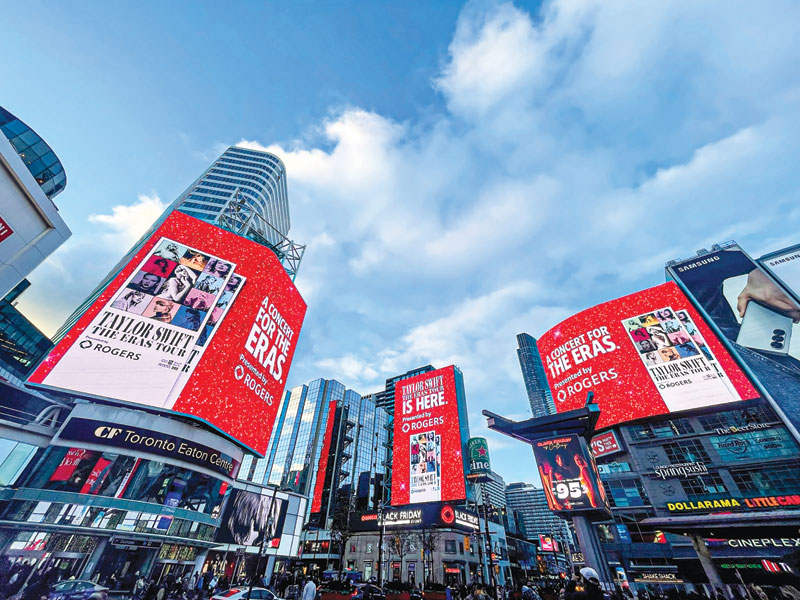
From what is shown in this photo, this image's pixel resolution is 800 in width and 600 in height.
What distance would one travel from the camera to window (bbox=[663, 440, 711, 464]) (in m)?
38.2

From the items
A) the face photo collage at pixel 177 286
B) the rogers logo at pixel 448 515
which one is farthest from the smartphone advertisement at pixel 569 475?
the face photo collage at pixel 177 286

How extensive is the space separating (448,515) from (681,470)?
27.0 meters

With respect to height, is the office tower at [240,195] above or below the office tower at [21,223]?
above

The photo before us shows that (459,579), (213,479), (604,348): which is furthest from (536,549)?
(213,479)

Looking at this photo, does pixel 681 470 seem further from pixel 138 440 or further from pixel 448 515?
pixel 138 440

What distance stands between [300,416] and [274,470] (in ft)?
46.5

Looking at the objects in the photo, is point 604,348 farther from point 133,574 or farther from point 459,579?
point 133,574

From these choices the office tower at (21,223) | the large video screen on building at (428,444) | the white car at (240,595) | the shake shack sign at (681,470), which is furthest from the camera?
the large video screen on building at (428,444)

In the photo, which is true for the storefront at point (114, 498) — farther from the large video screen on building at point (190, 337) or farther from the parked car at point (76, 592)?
the parked car at point (76, 592)

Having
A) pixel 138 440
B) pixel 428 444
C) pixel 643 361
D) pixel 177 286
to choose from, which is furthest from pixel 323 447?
pixel 643 361

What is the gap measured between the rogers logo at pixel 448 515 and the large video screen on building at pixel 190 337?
77.1 ft

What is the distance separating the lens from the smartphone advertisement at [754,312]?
31875 millimetres

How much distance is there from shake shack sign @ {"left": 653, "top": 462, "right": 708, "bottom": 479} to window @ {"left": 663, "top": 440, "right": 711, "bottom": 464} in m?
1.40

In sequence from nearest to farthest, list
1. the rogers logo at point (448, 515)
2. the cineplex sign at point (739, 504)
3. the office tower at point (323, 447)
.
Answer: the cineplex sign at point (739, 504) < the rogers logo at point (448, 515) < the office tower at point (323, 447)
